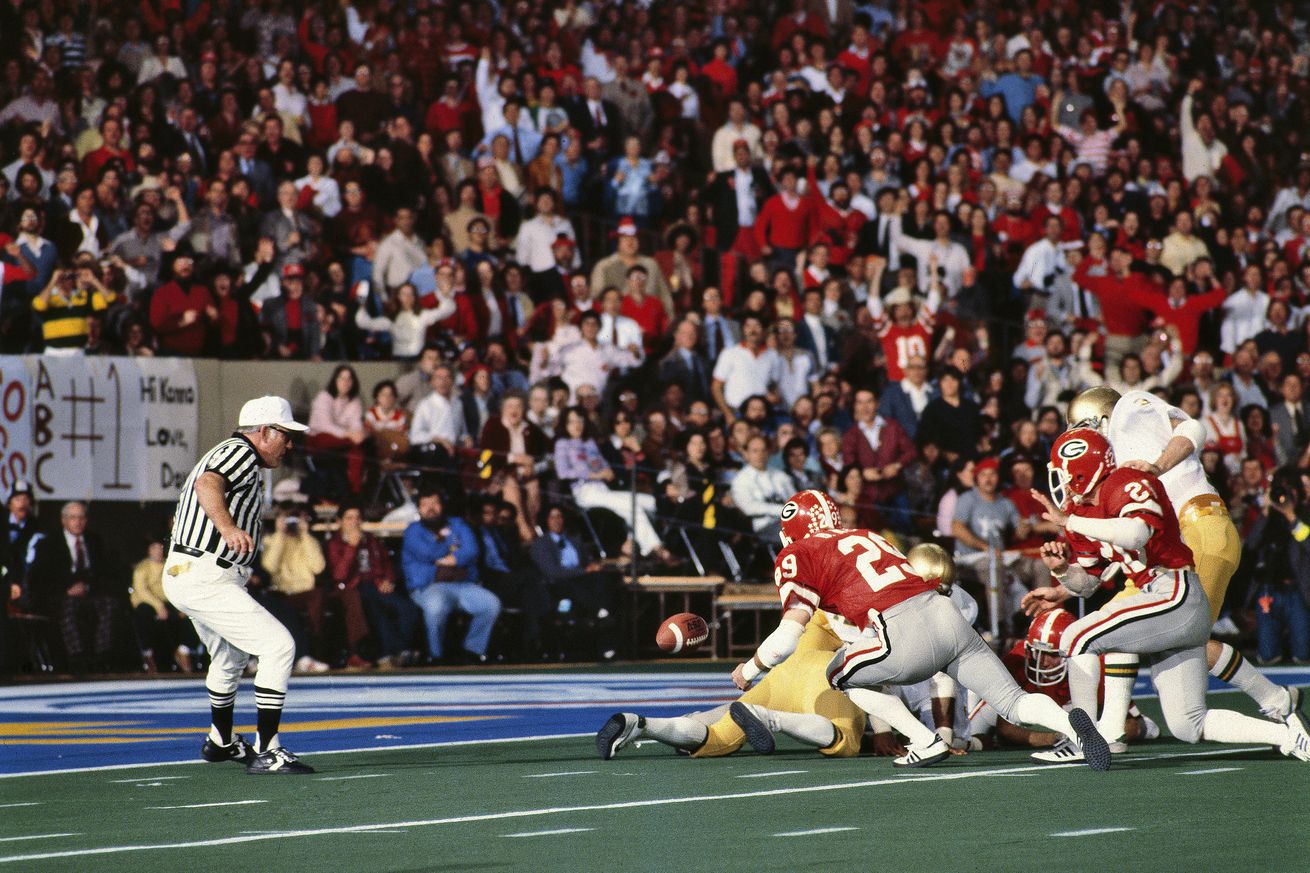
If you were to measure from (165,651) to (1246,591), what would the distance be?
31.9 ft

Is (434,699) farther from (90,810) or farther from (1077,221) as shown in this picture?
(1077,221)

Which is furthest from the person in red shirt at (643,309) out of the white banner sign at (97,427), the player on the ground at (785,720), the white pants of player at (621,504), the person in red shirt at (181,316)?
the player on the ground at (785,720)

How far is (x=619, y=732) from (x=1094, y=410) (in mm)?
2833

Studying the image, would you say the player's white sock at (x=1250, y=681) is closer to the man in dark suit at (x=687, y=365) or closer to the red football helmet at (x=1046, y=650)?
the red football helmet at (x=1046, y=650)

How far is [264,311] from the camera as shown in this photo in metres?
18.2

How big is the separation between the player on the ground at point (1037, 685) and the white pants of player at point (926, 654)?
1032 mm

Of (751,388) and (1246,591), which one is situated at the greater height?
(751,388)

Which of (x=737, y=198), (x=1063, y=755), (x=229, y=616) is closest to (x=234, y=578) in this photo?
(x=229, y=616)

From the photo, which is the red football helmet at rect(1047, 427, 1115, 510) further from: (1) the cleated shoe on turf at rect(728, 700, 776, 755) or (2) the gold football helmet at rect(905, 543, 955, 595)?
(1) the cleated shoe on turf at rect(728, 700, 776, 755)

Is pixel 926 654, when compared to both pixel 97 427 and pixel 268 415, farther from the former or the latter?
pixel 97 427

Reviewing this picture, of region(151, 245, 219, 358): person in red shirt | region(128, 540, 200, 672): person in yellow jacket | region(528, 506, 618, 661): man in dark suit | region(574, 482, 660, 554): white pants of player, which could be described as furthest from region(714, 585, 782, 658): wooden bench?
region(151, 245, 219, 358): person in red shirt

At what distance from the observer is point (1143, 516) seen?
8781 mm

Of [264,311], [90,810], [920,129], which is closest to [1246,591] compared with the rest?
[920,129]

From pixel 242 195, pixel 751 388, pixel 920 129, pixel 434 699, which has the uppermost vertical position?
pixel 920 129
